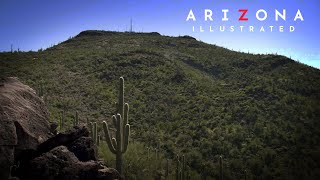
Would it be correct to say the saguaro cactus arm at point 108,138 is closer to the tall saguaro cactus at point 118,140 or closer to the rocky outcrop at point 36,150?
the tall saguaro cactus at point 118,140

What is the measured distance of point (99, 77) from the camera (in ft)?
138

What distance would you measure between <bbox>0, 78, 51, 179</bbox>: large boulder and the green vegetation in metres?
5.32

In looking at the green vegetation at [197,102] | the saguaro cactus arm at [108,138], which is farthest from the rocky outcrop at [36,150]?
the green vegetation at [197,102]

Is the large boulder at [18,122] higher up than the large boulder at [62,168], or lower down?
higher up

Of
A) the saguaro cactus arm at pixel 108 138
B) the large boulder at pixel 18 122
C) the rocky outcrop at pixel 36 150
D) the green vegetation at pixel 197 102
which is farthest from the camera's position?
the green vegetation at pixel 197 102

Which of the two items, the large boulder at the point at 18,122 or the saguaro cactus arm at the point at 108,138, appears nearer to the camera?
the large boulder at the point at 18,122

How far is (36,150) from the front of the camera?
11.3 meters

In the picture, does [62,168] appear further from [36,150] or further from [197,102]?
[197,102]

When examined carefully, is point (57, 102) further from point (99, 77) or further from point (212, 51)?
point (212, 51)

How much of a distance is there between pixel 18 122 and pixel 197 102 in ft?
81.5

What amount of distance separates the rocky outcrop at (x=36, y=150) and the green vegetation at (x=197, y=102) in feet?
17.7

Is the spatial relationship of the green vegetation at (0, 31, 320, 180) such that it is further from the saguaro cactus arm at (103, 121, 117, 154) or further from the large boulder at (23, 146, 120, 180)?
the large boulder at (23, 146, 120, 180)

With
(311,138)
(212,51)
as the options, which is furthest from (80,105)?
(212,51)

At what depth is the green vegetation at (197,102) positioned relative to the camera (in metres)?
22.8
